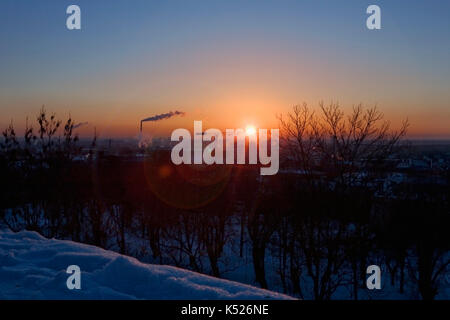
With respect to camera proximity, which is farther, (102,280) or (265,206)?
(265,206)

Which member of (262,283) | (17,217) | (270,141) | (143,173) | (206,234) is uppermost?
(270,141)

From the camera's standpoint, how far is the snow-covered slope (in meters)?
2.85

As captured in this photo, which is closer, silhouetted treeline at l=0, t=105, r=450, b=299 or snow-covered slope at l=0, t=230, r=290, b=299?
snow-covered slope at l=0, t=230, r=290, b=299

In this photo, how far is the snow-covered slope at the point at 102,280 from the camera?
9.36 ft

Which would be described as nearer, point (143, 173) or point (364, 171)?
point (364, 171)

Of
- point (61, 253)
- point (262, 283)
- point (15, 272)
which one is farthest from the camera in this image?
point (262, 283)

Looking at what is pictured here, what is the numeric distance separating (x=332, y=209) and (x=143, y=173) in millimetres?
12540

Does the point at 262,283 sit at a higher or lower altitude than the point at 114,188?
lower

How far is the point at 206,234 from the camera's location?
1944 cm

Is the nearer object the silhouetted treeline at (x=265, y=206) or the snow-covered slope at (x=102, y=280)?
the snow-covered slope at (x=102, y=280)

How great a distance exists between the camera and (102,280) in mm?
3160

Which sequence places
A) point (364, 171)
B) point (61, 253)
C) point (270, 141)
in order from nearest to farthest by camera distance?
1. point (61, 253)
2. point (364, 171)
3. point (270, 141)
